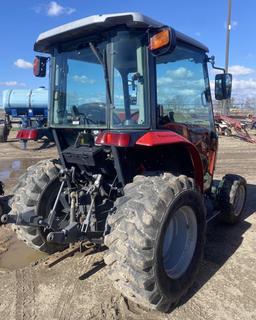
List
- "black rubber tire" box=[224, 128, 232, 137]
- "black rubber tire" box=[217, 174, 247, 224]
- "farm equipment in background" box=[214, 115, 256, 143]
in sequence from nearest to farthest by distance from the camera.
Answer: "black rubber tire" box=[217, 174, 247, 224] < "farm equipment in background" box=[214, 115, 256, 143] < "black rubber tire" box=[224, 128, 232, 137]

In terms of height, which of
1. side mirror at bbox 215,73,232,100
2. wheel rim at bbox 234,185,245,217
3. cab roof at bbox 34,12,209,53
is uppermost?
cab roof at bbox 34,12,209,53

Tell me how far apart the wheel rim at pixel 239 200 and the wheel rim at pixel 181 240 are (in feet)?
6.18

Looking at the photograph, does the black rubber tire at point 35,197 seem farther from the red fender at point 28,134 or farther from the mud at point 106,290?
the red fender at point 28,134

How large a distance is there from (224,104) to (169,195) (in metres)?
22.3

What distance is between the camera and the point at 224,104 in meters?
24.5

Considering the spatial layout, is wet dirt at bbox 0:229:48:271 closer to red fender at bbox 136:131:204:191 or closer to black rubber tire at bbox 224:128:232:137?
→ red fender at bbox 136:131:204:191

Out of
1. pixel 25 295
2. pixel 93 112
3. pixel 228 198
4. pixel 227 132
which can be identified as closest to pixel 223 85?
pixel 228 198

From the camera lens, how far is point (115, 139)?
334 cm

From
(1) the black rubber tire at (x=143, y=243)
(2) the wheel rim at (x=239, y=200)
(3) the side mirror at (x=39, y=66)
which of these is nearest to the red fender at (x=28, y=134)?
(3) the side mirror at (x=39, y=66)

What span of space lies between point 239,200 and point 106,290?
9.62ft

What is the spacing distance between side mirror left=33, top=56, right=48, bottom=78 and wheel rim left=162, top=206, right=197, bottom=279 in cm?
245

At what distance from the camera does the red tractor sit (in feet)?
A: 10.6

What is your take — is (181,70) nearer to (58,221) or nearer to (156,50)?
(156,50)

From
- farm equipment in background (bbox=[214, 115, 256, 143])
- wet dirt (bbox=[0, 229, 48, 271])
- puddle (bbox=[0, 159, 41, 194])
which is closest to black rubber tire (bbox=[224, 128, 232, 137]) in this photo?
farm equipment in background (bbox=[214, 115, 256, 143])
